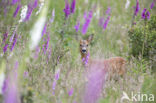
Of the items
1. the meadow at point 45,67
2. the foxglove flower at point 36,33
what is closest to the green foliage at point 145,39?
the meadow at point 45,67

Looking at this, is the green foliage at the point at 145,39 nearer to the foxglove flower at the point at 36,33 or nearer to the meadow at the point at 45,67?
the meadow at the point at 45,67

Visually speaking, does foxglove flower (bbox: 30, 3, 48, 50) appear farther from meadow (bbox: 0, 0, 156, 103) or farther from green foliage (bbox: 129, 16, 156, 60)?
green foliage (bbox: 129, 16, 156, 60)

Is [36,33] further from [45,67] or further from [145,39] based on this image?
[145,39]

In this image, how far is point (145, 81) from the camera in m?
3.19

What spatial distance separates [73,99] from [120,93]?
44.7 inches

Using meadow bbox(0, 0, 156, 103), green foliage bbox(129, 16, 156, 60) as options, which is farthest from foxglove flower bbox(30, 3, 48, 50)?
green foliage bbox(129, 16, 156, 60)

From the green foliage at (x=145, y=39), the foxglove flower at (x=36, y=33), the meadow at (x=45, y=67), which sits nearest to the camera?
the foxglove flower at (x=36, y=33)

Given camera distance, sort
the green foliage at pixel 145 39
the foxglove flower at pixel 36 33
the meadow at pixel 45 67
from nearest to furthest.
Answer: the foxglove flower at pixel 36 33
the meadow at pixel 45 67
the green foliage at pixel 145 39

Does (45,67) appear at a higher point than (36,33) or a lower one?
lower

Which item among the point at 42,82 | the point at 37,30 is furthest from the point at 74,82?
the point at 37,30

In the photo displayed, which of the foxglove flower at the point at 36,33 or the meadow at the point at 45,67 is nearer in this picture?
the foxglove flower at the point at 36,33

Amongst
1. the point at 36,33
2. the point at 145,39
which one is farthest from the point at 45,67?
the point at 36,33

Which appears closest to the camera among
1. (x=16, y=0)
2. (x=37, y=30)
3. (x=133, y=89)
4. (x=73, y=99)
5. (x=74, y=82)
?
(x=37, y=30)

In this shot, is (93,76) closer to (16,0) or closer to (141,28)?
(16,0)
